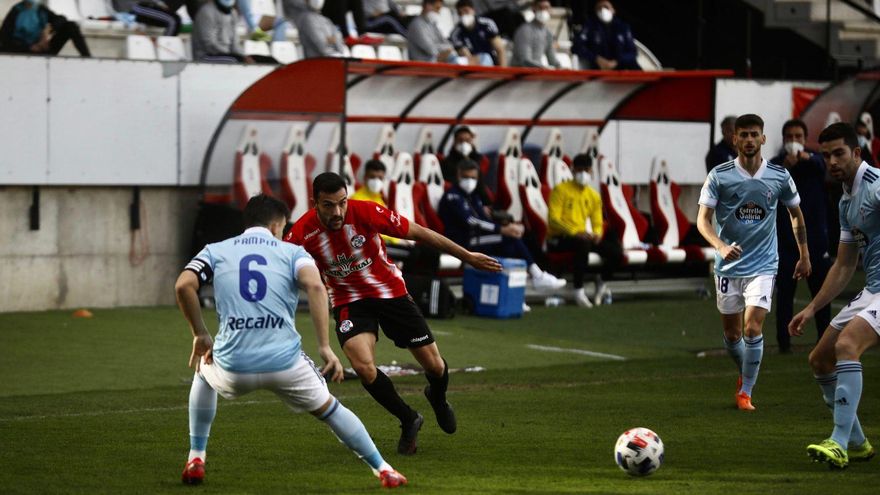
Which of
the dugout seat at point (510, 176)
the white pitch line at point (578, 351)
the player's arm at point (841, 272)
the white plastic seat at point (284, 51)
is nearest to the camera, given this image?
the player's arm at point (841, 272)

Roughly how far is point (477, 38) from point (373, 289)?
12817mm

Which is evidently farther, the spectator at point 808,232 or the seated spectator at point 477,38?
the seated spectator at point 477,38

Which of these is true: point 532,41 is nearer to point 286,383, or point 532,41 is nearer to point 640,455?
point 640,455

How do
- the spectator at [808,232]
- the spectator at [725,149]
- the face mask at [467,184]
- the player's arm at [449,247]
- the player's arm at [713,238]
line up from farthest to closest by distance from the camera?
the face mask at [467,184] → the spectator at [725,149] → the spectator at [808,232] → the player's arm at [713,238] → the player's arm at [449,247]

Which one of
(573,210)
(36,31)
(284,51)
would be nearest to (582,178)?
(573,210)

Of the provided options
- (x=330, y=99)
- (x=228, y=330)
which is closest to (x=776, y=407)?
(x=228, y=330)

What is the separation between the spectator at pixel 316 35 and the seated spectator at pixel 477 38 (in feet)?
8.36

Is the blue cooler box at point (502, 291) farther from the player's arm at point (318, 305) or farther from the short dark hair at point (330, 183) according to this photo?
the player's arm at point (318, 305)

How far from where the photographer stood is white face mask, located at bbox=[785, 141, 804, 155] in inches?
534

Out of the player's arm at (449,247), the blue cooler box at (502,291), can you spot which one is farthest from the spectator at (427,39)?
the player's arm at (449,247)

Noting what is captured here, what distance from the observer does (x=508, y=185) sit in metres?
19.7

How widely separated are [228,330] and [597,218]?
1193 centimetres

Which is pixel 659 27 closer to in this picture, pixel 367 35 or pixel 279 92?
pixel 367 35

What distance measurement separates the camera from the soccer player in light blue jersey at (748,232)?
10.7m
